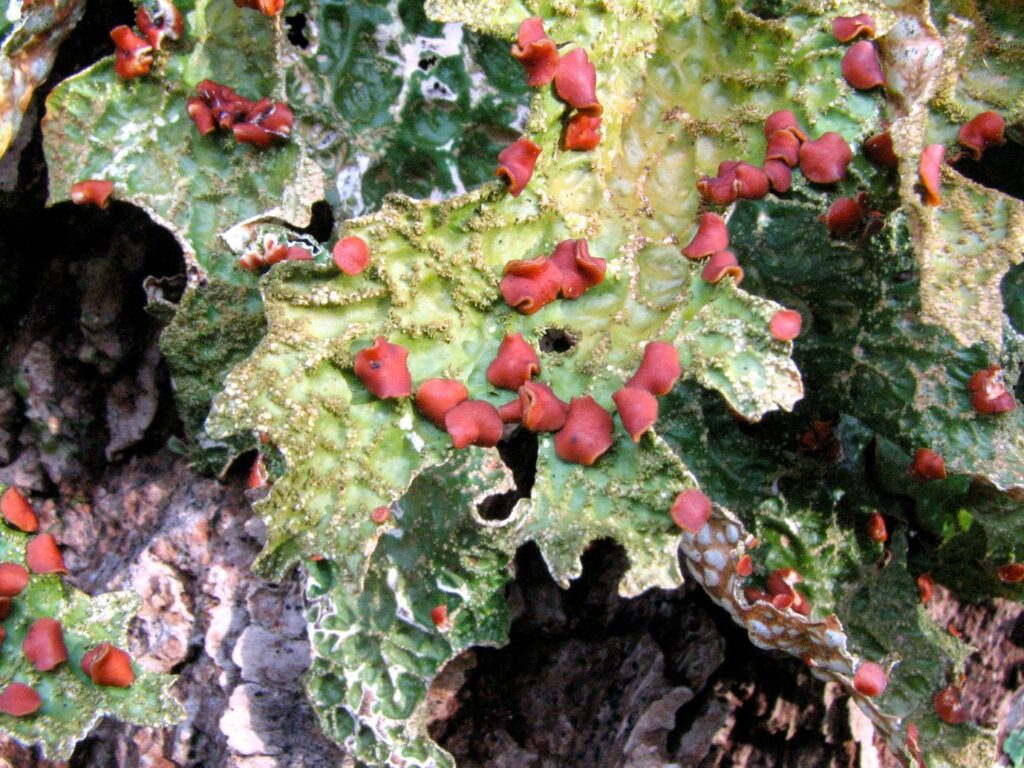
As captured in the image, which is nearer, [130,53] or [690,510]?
[690,510]

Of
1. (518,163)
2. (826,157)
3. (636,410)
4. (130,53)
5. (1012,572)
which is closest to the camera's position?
(636,410)

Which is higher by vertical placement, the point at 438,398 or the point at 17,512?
the point at 438,398

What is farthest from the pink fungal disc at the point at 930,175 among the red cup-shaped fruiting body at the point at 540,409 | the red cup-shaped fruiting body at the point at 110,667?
the red cup-shaped fruiting body at the point at 110,667

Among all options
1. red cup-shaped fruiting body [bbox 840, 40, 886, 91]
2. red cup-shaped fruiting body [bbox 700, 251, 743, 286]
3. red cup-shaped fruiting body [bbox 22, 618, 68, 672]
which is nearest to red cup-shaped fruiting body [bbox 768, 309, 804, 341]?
red cup-shaped fruiting body [bbox 700, 251, 743, 286]

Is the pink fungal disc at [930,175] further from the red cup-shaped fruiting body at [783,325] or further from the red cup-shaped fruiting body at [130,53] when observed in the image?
the red cup-shaped fruiting body at [130,53]

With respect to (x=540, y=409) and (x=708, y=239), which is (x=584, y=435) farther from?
(x=708, y=239)

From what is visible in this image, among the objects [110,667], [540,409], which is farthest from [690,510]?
[110,667]

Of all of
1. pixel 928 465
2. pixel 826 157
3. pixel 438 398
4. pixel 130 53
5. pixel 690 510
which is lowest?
pixel 928 465

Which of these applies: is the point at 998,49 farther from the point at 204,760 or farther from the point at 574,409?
the point at 204,760
